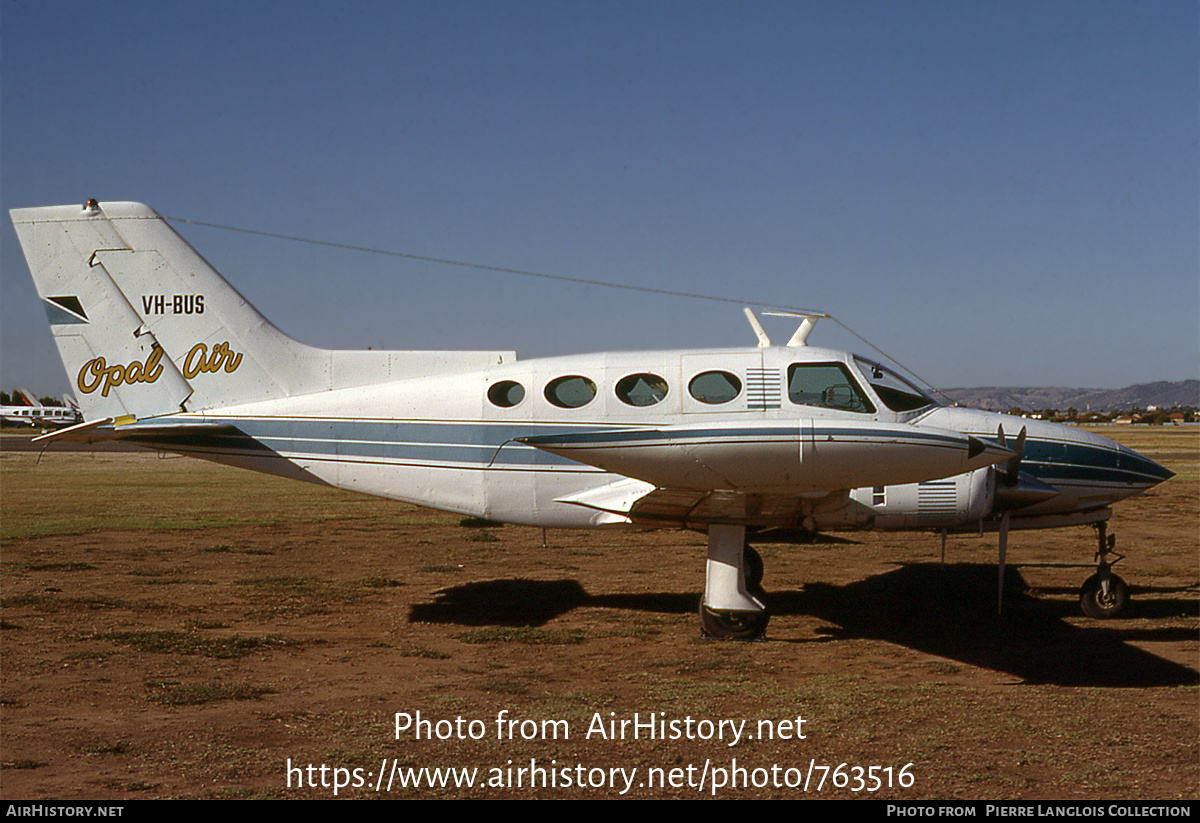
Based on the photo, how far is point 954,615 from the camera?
10828 mm

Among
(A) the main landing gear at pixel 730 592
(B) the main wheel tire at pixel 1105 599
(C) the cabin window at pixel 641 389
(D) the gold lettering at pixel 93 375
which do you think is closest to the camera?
(A) the main landing gear at pixel 730 592

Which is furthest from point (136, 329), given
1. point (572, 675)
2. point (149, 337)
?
point (572, 675)

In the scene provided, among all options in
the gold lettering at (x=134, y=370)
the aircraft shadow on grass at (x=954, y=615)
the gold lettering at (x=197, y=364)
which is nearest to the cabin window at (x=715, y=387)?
the aircraft shadow on grass at (x=954, y=615)

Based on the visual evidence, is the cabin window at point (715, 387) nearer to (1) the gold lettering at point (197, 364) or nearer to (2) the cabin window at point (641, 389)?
(2) the cabin window at point (641, 389)

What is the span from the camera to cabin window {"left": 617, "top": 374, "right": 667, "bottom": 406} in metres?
9.32

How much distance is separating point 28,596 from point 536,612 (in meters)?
6.38

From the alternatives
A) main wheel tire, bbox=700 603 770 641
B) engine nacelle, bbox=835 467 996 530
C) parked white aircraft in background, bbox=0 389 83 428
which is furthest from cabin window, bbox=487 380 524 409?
parked white aircraft in background, bbox=0 389 83 428

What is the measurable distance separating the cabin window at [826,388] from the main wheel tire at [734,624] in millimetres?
2298

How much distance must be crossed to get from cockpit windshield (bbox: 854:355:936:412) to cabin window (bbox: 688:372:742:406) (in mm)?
1352

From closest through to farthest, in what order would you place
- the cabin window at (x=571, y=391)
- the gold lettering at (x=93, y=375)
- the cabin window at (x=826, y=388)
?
the cabin window at (x=826, y=388)
the cabin window at (x=571, y=391)
the gold lettering at (x=93, y=375)

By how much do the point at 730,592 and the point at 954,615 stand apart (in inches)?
136

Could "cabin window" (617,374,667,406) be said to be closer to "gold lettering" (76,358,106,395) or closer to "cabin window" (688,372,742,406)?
"cabin window" (688,372,742,406)

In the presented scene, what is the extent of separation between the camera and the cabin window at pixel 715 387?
9.12 m

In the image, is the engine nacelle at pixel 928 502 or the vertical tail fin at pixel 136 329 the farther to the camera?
the vertical tail fin at pixel 136 329
